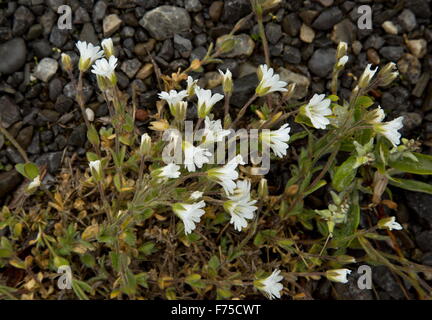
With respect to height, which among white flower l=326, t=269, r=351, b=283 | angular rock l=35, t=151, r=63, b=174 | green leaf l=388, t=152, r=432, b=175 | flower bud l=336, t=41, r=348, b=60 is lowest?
white flower l=326, t=269, r=351, b=283

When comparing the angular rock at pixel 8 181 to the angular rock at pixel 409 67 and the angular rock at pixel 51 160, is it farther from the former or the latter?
the angular rock at pixel 409 67

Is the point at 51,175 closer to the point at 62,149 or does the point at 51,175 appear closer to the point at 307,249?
the point at 62,149

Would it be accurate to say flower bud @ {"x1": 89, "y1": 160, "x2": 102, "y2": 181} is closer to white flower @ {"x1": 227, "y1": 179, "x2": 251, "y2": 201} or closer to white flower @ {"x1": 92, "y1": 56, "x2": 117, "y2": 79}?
white flower @ {"x1": 92, "y1": 56, "x2": 117, "y2": 79}

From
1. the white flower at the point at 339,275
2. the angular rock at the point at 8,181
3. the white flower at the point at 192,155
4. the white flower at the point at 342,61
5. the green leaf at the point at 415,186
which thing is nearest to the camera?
the white flower at the point at 192,155

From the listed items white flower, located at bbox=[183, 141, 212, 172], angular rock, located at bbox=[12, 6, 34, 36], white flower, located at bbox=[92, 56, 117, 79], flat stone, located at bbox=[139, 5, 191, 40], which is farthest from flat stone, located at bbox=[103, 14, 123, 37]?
white flower, located at bbox=[183, 141, 212, 172]

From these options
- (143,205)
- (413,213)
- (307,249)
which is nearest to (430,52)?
(413,213)

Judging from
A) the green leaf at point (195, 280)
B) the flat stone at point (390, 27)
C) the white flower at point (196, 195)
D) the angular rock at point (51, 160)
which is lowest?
the green leaf at point (195, 280)

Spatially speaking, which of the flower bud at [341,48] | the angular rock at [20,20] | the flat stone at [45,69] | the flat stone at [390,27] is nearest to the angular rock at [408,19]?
the flat stone at [390,27]
